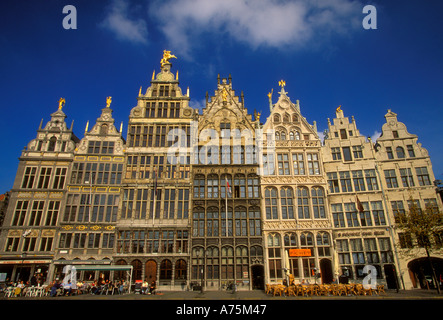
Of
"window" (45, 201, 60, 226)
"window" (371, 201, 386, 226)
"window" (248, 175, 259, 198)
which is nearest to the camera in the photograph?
"window" (371, 201, 386, 226)

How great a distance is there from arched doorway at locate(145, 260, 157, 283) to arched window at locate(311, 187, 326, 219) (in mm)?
19003

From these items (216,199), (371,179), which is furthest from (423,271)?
(216,199)

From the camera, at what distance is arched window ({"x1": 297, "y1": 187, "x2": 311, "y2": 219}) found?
31825 millimetres

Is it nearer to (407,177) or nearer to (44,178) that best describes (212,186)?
(44,178)

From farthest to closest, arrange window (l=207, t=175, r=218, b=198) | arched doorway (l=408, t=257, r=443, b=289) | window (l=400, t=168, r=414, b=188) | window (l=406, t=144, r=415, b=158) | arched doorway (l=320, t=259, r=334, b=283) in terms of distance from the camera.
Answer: window (l=207, t=175, r=218, b=198) → window (l=406, t=144, r=415, b=158) → window (l=400, t=168, r=414, b=188) → arched doorway (l=320, t=259, r=334, b=283) → arched doorway (l=408, t=257, r=443, b=289)

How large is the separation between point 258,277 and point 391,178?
63.2 ft

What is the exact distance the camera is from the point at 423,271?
28.7 metres

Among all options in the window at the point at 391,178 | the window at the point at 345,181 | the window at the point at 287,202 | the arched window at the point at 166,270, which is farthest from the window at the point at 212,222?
the window at the point at 391,178

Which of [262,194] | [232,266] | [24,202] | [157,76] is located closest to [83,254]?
[24,202]

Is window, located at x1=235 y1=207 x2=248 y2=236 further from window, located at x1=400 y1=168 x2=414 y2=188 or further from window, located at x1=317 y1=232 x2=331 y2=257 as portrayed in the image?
window, located at x1=400 y1=168 x2=414 y2=188

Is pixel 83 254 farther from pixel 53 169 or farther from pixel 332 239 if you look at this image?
pixel 332 239

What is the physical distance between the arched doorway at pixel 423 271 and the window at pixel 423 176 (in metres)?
8.14

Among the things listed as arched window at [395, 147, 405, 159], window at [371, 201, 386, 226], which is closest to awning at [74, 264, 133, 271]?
window at [371, 201, 386, 226]
